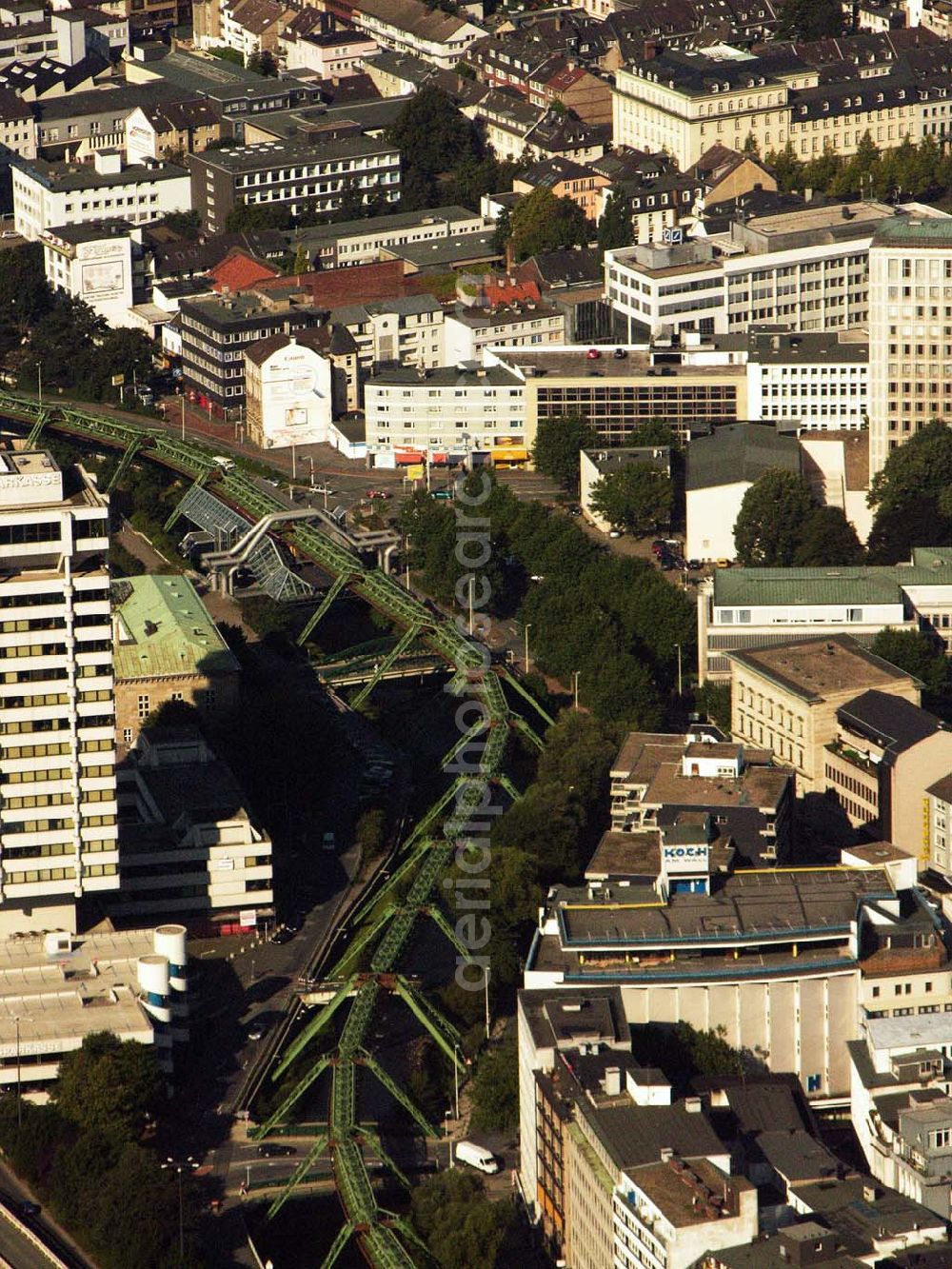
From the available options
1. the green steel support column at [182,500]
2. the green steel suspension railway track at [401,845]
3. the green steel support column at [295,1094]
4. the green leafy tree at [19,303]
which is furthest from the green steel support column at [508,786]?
the green leafy tree at [19,303]

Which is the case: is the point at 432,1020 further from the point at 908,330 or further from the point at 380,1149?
the point at 908,330

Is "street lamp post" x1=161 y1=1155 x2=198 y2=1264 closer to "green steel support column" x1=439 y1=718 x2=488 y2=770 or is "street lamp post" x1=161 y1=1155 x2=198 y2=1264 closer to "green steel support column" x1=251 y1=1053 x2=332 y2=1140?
"green steel support column" x1=251 y1=1053 x2=332 y2=1140

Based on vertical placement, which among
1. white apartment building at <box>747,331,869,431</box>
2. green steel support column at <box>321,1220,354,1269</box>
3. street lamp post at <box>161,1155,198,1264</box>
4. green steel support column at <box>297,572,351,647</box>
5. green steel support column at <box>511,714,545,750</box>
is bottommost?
green steel support column at <box>321,1220,354,1269</box>

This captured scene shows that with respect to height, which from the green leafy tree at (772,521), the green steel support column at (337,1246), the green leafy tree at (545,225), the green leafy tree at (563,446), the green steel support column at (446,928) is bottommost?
the green steel support column at (337,1246)

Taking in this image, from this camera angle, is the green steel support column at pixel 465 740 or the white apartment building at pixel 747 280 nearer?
the green steel support column at pixel 465 740

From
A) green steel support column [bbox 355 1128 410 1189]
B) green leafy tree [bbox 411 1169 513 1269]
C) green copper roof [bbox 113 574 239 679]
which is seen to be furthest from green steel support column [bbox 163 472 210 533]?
A: green leafy tree [bbox 411 1169 513 1269]

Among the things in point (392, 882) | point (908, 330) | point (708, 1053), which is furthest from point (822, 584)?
point (708, 1053)

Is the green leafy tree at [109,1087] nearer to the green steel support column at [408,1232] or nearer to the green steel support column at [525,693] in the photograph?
the green steel support column at [408,1232]
